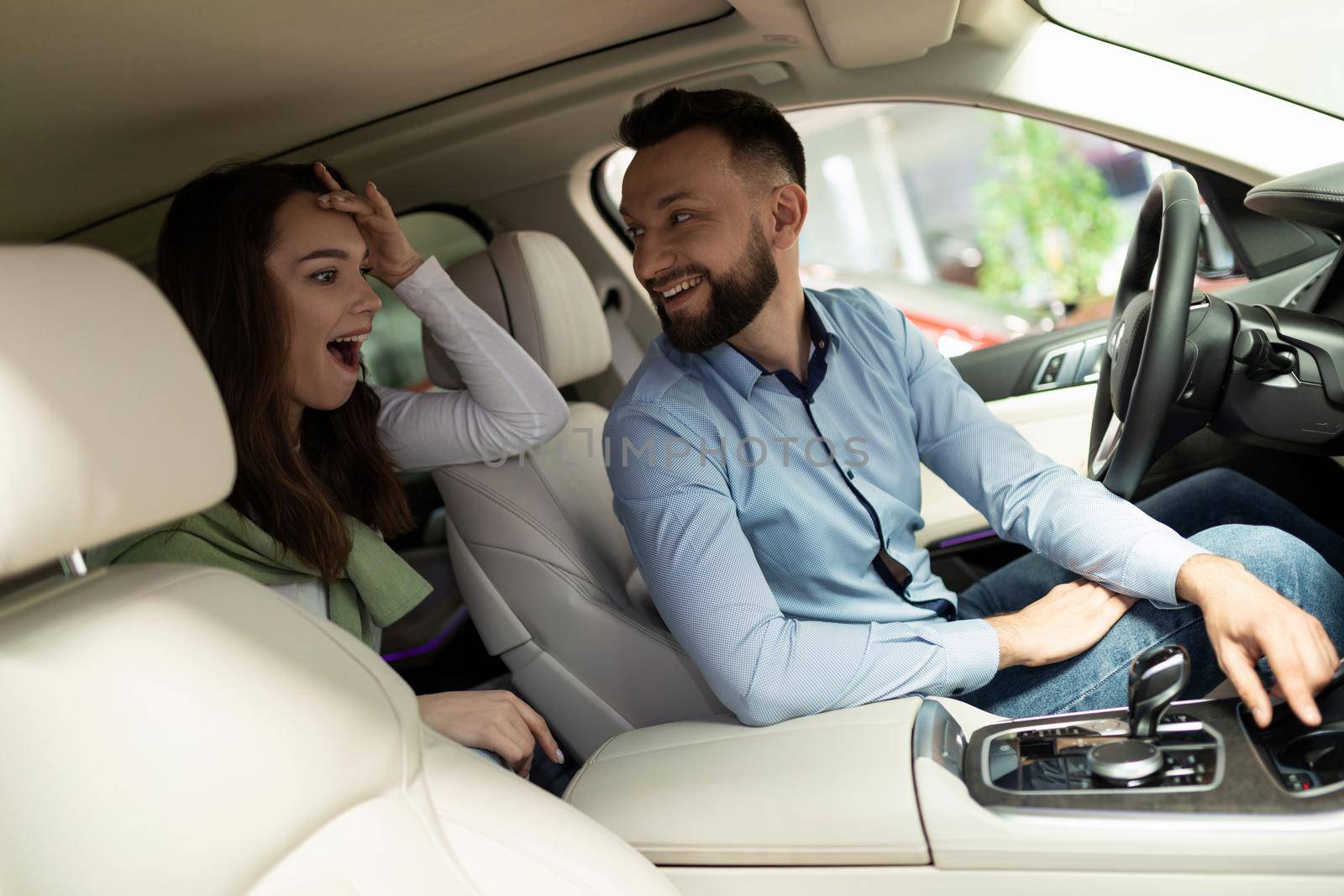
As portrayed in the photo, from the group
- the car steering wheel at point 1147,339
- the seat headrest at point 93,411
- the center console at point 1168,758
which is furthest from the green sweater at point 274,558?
the car steering wheel at point 1147,339

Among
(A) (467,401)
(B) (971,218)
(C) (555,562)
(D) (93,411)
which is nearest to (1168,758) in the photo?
(C) (555,562)

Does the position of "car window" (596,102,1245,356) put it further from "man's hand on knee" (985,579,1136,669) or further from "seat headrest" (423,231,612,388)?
"man's hand on knee" (985,579,1136,669)

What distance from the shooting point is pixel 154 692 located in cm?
82

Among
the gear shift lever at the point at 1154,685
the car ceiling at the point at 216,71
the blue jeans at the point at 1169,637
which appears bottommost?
the blue jeans at the point at 1169,637

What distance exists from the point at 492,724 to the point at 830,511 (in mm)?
564

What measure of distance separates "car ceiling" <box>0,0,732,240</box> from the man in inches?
10.3

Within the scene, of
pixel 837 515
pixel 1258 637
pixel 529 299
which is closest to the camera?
pixel 1258 637

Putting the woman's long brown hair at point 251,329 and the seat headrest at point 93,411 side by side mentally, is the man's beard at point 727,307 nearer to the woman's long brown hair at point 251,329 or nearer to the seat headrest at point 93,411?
the woman's long brown hair at point 251,329

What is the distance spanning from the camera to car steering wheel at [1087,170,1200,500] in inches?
54.4

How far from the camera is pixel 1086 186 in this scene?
686cm

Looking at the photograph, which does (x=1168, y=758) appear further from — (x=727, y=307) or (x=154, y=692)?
(x=154, y=692)

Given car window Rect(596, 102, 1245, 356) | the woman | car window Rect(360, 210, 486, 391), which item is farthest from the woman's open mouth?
car window Rect(596, 102, 1245, 356)

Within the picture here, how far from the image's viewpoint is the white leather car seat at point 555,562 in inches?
64.5

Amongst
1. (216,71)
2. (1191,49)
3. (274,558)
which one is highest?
(216,71)
